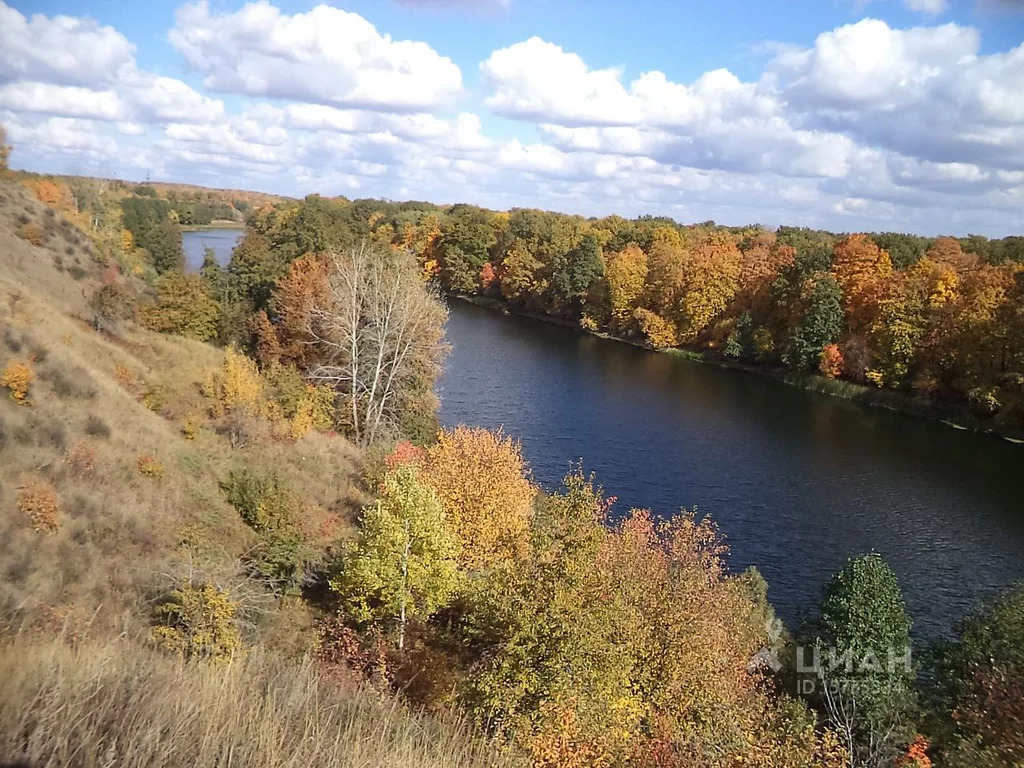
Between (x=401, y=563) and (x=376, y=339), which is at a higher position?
(x=376, y=339)

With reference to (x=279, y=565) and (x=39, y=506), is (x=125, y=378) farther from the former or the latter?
(x=279, y=565)

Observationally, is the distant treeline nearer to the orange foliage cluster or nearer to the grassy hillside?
the grassy hillside

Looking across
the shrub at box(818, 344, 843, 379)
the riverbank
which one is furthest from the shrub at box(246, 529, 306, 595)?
the shrub at box(818, 344, 843, 379)

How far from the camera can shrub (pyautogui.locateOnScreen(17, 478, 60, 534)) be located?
53.1 ft

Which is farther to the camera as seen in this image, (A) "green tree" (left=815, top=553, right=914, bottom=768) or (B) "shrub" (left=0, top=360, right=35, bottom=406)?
(B) "shrub" (left=0, top=360, right=35, bottom=406)

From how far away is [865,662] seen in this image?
1608 centimetres

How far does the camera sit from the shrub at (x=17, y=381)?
21234 mm

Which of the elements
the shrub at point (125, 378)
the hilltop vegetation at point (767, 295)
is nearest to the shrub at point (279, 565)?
the shrub at point (125, 378)

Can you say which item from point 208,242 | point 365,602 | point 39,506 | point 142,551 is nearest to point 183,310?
point 39,506

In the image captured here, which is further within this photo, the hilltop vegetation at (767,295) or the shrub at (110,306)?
the hilltop vegetation at (767,295)

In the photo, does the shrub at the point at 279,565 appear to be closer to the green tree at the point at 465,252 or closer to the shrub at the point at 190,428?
the shrub at the point at 190,428

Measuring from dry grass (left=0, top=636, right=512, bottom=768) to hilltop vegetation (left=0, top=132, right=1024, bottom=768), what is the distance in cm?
2

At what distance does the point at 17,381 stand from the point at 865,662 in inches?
937

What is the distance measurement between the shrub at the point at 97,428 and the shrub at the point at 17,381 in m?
1.74
